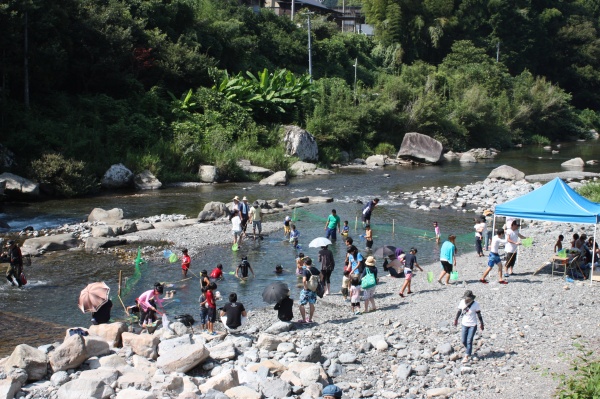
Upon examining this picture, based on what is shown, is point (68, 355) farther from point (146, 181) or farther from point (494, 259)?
point (146, 181)

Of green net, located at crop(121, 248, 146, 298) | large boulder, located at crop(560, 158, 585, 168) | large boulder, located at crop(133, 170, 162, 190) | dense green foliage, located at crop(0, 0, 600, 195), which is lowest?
green net, located at crop(121, 248, 146, 298)

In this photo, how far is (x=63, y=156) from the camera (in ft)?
113

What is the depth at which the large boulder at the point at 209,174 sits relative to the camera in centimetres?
3931

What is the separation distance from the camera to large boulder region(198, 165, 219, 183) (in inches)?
1548

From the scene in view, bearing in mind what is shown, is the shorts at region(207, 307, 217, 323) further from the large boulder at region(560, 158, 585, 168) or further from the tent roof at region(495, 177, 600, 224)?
the large boulder at region(560, 158, 585, 168)

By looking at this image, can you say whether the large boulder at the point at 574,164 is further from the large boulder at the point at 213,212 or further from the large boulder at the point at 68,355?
the large boulder at the point at 68,355

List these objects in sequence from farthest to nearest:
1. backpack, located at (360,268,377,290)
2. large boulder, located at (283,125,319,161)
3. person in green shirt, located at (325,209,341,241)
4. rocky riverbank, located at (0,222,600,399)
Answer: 1. large boulder, located at (283,125,319,161)
2. person in green shirt, located at (325,209,341,241)
3. backpack, located at (360,268,377,290)
4. rocky riverbank, located at (0,222,600,399)

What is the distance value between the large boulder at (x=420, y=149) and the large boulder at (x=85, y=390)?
41995 millimetres

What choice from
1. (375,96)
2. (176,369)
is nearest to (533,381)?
(176,369)

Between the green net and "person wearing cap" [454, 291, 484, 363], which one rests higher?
"person wearing cap" [454, 291, 484, 363]

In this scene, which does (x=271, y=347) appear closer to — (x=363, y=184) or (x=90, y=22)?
(x=363, y=184)

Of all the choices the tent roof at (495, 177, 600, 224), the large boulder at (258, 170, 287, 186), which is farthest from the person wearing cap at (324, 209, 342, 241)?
the large boulder at (258, 170, 287, 186)

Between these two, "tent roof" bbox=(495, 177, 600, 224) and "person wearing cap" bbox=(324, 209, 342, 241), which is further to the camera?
"person wearing cap" bbox=(324, 209, 342, 241)

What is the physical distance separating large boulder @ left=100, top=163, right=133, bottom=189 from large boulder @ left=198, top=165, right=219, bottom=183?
14.5 ft
